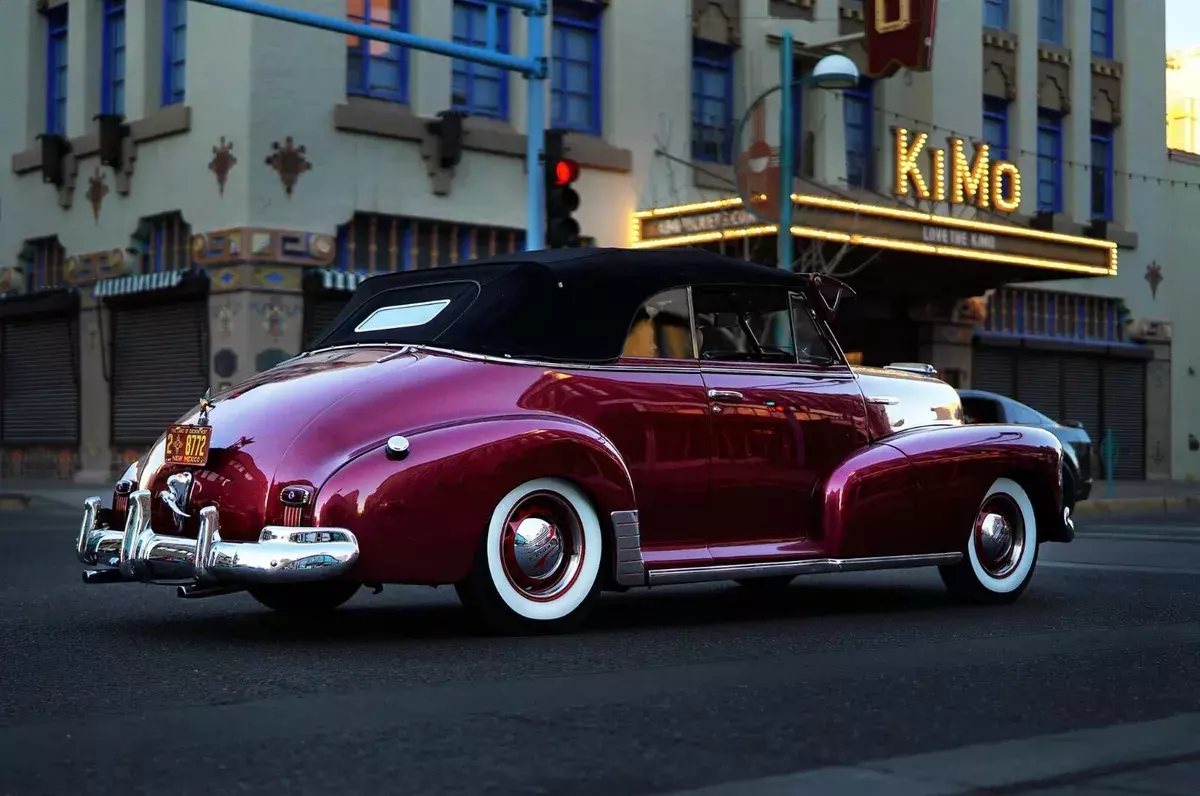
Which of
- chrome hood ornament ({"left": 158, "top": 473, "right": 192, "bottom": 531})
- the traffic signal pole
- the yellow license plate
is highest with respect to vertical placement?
the traffic signal pole

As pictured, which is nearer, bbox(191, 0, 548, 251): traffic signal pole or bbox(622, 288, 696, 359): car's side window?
bbox(622, 288, 696, 359): car's side window

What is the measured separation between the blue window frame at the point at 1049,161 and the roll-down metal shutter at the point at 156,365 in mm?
17022

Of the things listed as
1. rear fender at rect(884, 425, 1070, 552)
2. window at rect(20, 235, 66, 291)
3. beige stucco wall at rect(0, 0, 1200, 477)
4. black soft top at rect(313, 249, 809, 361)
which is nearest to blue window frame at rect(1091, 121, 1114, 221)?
beige stucco wall at rect(0, 0, 1200, 477)

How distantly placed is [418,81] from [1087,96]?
15.7 m

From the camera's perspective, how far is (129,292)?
23297mm

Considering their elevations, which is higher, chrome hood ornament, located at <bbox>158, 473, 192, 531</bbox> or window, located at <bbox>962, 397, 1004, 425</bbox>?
window, located at <bbox>962, 397, 1004, 425</bbox>

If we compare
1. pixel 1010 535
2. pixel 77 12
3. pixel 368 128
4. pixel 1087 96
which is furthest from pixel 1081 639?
pixel 1087 96

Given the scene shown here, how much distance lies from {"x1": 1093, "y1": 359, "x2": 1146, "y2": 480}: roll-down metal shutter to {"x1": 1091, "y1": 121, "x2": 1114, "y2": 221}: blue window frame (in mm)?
3040

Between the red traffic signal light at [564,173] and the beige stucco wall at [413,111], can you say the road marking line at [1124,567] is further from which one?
the beige stucco wall at [413,111]

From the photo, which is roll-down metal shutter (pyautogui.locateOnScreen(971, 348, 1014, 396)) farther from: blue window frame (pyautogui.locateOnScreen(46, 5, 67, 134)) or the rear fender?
the rear fender

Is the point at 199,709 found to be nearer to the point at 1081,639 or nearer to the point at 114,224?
the point at 1081,639

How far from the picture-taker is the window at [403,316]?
7555 mm

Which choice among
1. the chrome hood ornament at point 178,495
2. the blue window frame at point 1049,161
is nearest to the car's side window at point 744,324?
the chrome hood ornament at point 178,495

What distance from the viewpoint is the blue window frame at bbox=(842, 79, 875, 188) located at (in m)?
29.2
